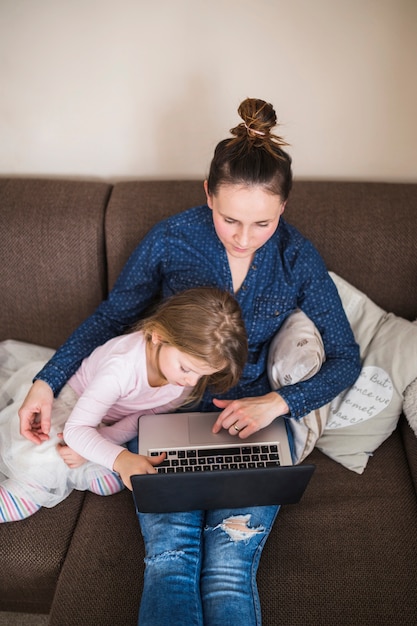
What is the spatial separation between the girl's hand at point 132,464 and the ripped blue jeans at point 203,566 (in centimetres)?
12

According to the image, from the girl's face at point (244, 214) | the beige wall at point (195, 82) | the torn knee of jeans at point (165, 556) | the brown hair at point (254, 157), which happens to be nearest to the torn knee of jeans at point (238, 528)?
the torn knee of jeans at point (165, 556)

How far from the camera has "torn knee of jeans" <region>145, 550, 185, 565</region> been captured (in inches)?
47.3

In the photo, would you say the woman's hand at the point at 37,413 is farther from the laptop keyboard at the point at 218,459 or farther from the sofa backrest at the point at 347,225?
the sofa backrest at the point at 347,225

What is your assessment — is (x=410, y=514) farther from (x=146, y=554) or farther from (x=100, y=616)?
(x=100, y=616)

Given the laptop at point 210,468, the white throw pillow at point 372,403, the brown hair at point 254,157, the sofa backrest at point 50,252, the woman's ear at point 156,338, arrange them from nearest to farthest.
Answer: the laptop at point 210,468, the brown hair at point 254,157, the woman's ear at point 156,338, the white throw pillow at point 372,403, the sofa backrest at point 50,252

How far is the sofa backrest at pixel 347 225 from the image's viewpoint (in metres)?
1.57

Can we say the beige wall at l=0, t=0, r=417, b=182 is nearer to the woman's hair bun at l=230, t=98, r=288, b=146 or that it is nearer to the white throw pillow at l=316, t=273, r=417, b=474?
the woman's hair bun at l=230, t=98, r=288, b=146

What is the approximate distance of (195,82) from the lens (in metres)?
1.65

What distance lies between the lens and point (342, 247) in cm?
159

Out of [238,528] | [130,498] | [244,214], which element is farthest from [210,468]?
[244,214]

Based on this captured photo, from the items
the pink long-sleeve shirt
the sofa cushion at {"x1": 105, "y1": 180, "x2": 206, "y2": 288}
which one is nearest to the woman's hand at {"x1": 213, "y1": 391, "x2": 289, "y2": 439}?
the pink long-sleeve shirt

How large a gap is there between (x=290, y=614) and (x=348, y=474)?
0.41 m

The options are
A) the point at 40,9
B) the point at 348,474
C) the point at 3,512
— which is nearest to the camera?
the point at 3,512

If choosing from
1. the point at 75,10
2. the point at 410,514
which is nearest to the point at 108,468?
the point at 410,514
